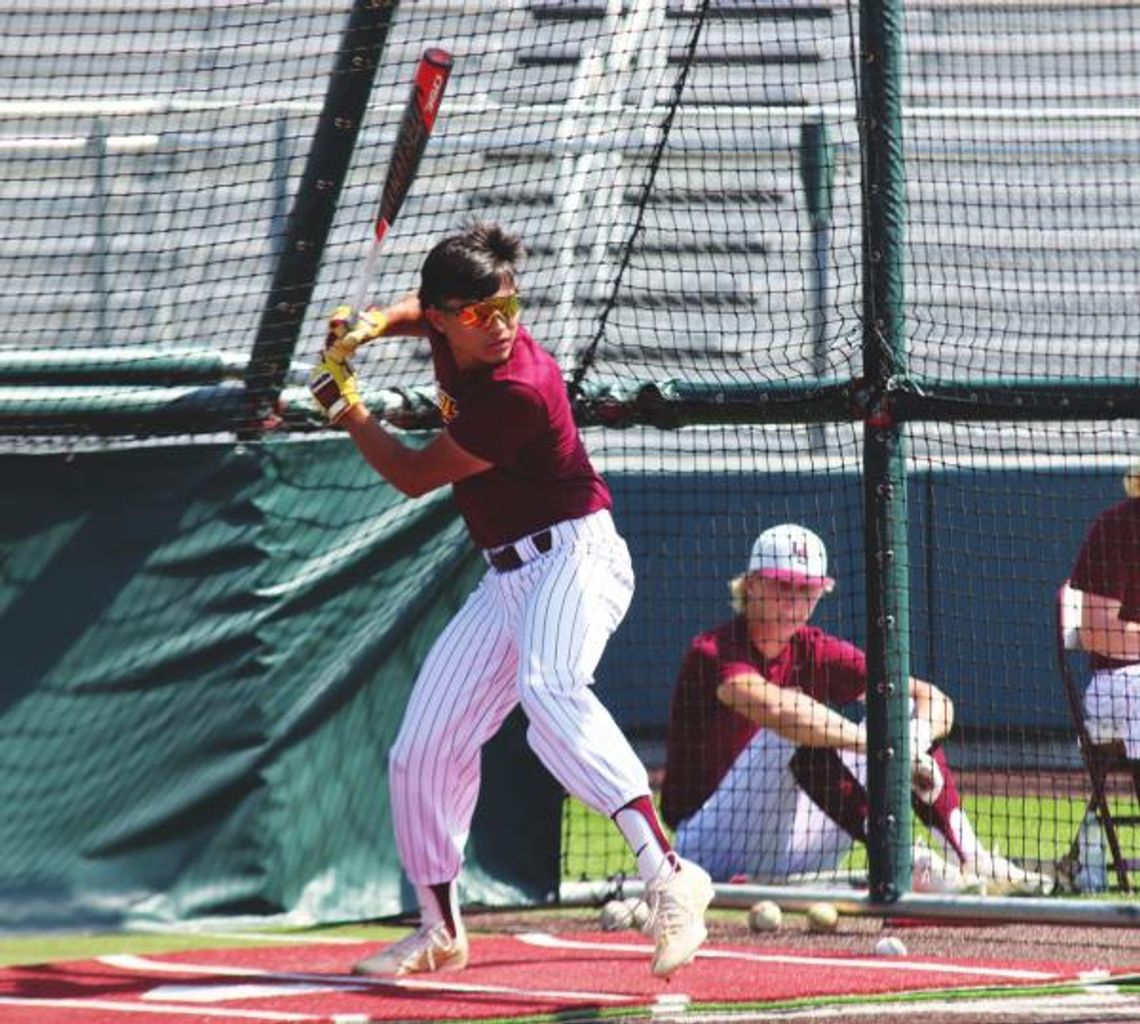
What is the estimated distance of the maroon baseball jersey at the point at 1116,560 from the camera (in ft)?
23.1

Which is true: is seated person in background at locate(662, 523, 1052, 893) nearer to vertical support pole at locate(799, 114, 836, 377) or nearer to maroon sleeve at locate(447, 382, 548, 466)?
vertical support pole at locate(799, 114, 836, 377)

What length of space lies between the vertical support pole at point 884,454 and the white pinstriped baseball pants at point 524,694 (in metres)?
1.07

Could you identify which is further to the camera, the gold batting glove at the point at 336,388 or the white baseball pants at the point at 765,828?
the white baseball pants at the point at 765,828

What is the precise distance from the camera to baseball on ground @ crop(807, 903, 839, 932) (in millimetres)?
6348

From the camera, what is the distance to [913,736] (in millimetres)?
6770

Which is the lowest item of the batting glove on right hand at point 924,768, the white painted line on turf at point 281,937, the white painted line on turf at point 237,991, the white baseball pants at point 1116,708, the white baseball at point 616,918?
the white painted line on turf at point 237,991

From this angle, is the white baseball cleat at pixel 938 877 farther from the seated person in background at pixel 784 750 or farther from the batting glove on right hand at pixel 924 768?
the batting glove on right hand at pixel 924 768

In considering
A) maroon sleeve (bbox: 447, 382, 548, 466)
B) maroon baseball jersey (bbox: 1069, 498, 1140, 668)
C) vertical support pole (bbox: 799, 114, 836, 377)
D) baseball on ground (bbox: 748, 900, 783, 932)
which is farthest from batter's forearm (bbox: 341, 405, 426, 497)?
vertical support pole (bbox: 799, 114, 836, 377)

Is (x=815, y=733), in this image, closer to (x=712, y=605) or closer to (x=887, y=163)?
(x=887, y=163)

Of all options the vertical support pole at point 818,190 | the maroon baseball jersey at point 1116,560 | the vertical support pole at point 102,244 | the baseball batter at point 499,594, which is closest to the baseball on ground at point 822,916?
the baseball batter at point 499,594

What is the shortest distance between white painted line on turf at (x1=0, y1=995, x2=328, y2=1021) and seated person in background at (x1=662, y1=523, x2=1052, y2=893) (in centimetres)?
211

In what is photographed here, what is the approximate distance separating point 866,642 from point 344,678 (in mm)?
1569

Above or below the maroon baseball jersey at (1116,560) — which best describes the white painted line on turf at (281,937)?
below

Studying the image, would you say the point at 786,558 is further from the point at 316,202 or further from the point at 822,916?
the point at 316,202
